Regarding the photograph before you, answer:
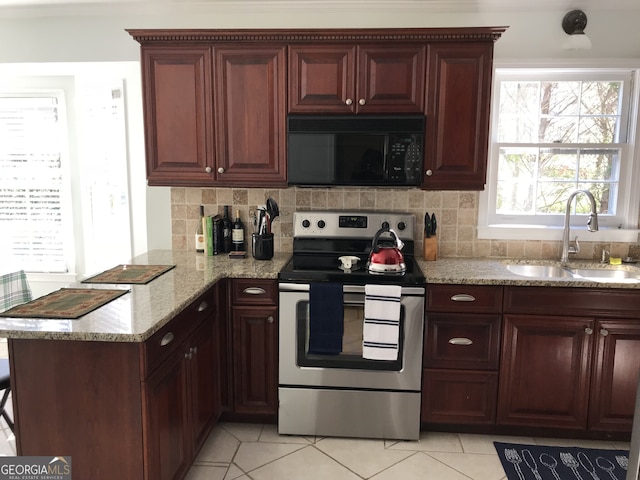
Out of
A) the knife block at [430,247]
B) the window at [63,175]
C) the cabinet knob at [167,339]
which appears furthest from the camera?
the window at [63,175]

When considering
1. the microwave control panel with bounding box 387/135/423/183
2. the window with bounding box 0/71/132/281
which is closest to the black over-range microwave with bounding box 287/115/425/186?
the microwave control panel with bounding box 387/135/423/183

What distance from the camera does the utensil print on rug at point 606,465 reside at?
2.44 meters

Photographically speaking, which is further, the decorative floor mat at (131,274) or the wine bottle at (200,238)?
the wine bottle at (200,238)

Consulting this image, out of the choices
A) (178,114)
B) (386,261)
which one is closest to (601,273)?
(386,261)

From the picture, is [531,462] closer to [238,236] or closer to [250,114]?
[238,236]

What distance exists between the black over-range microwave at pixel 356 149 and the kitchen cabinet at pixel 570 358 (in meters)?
0.91

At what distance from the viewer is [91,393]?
5.85ft

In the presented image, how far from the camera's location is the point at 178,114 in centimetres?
290

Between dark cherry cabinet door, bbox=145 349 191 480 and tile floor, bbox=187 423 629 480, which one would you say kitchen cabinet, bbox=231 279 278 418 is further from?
dark cherry cabinet door, bbox=145 349 191 480

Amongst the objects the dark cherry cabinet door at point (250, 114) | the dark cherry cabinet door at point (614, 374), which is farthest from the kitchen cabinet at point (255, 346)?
the dark cherry cabinet door at point (614, 374)

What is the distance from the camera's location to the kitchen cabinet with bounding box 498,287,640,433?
2592mm

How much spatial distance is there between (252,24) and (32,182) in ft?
7.42

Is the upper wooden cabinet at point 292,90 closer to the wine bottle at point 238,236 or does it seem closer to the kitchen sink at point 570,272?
the wine bottle at point 238,236

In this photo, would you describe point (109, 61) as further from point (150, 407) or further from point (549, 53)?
point (549, 53)
